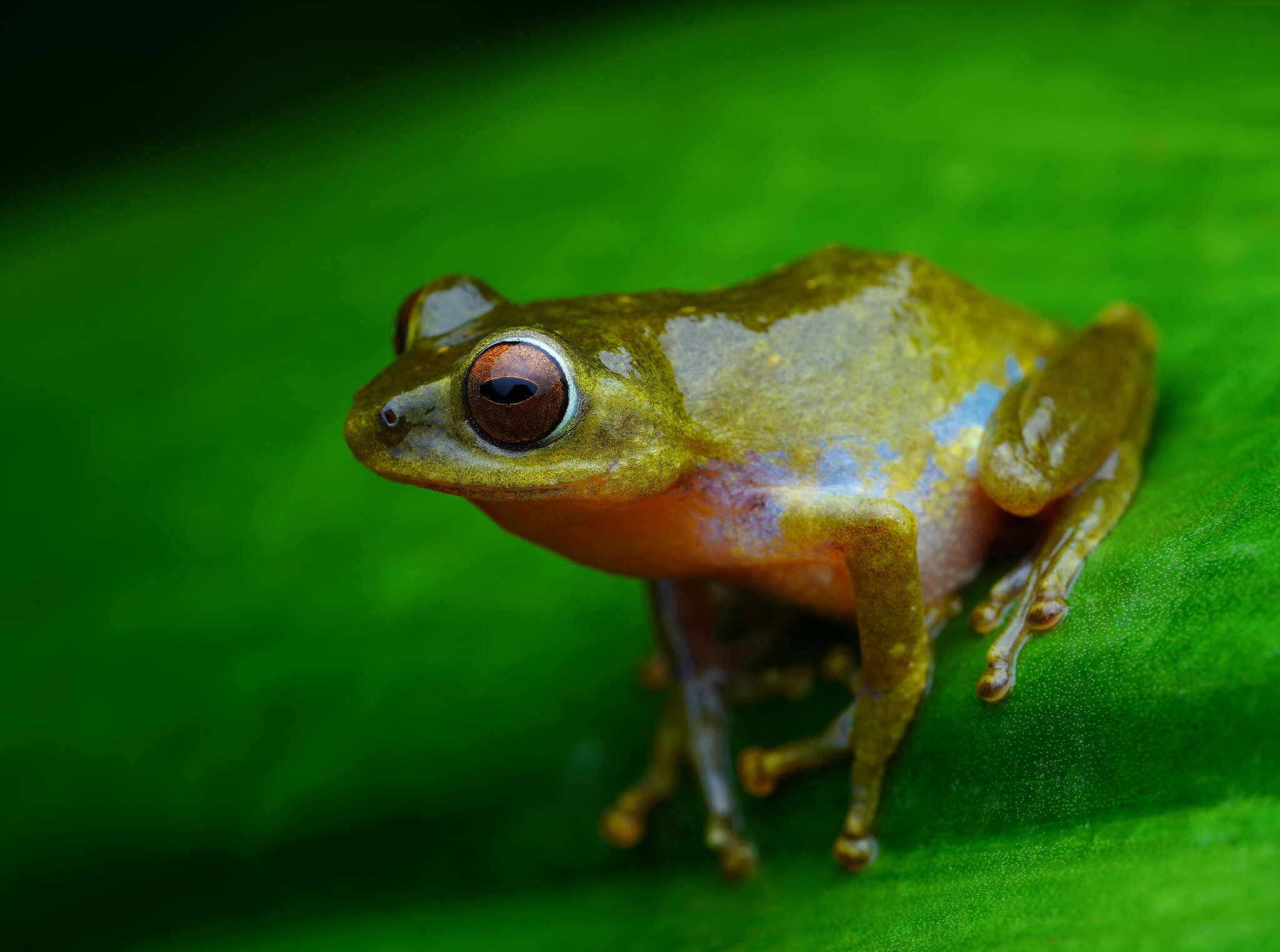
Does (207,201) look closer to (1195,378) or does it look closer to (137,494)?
(137,494)

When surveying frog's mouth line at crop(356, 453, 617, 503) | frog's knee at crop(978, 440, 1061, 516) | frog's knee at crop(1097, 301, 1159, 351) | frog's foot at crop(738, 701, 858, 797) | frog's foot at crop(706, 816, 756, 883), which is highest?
frog's knee at crop(1097, 301, 1159, 351)

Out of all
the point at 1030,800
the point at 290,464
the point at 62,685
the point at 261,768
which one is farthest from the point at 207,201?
the point at 1030,800

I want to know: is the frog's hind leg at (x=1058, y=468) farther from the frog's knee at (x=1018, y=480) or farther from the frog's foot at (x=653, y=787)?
the frog's foot at (x=653, y=787)

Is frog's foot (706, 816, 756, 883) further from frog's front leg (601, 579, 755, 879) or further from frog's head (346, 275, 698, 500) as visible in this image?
frog's head (346, 275, 698, 500)

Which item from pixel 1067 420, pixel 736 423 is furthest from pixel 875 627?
pixel 1067 420

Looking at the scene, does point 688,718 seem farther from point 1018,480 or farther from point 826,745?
point 1018,480

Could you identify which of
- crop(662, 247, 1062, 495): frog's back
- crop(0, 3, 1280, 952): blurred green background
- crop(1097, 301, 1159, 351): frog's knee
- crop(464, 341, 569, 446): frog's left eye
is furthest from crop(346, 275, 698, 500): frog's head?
crop(1097, 301, 1159, 351): frog's knee
